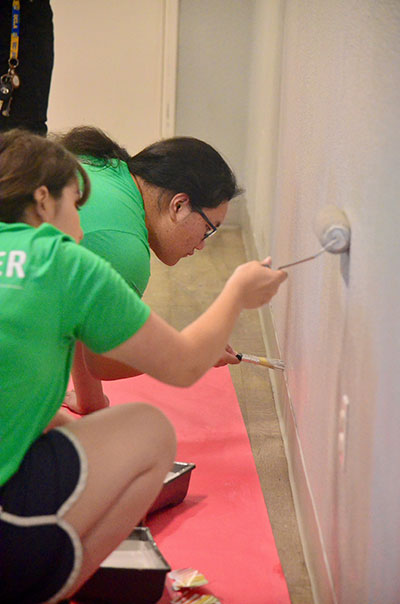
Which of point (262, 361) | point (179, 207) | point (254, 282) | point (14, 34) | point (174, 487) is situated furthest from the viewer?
point (14, 34)

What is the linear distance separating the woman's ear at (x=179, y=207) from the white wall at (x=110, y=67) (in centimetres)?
A: 250

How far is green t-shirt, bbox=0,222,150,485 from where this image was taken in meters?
1.09

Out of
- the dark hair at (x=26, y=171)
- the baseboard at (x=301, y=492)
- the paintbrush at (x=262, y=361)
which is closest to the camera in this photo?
the dark hair at (x=26, y=171)

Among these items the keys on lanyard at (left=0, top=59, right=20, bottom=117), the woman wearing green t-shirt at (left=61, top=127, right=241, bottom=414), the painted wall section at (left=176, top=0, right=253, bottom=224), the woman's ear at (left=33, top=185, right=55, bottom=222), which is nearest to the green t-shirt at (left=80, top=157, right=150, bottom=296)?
the woman wearing green t-shirt at (left=61, top=127, right=241, bottom=414)

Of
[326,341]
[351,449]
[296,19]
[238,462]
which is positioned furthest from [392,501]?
[296,19]

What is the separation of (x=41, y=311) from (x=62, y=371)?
0.13 m

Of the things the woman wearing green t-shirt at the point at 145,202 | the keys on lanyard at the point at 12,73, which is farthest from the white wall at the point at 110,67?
the woman wearing green t-shirt at the point at 145,202

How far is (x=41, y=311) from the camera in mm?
1103

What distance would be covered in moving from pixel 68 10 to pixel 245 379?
8.06 feet

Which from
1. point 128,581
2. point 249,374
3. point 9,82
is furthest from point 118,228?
point 9,82

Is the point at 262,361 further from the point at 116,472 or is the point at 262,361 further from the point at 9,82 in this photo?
the point at 9,82

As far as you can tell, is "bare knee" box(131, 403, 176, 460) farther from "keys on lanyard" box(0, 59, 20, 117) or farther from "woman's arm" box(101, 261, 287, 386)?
"keys on lanyard" box(0, 59, 20, 117)

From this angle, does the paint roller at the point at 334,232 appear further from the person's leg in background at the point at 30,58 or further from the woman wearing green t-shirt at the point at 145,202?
the person's leg in background at the point at 30,58

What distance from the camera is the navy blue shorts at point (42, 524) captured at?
1.13m
